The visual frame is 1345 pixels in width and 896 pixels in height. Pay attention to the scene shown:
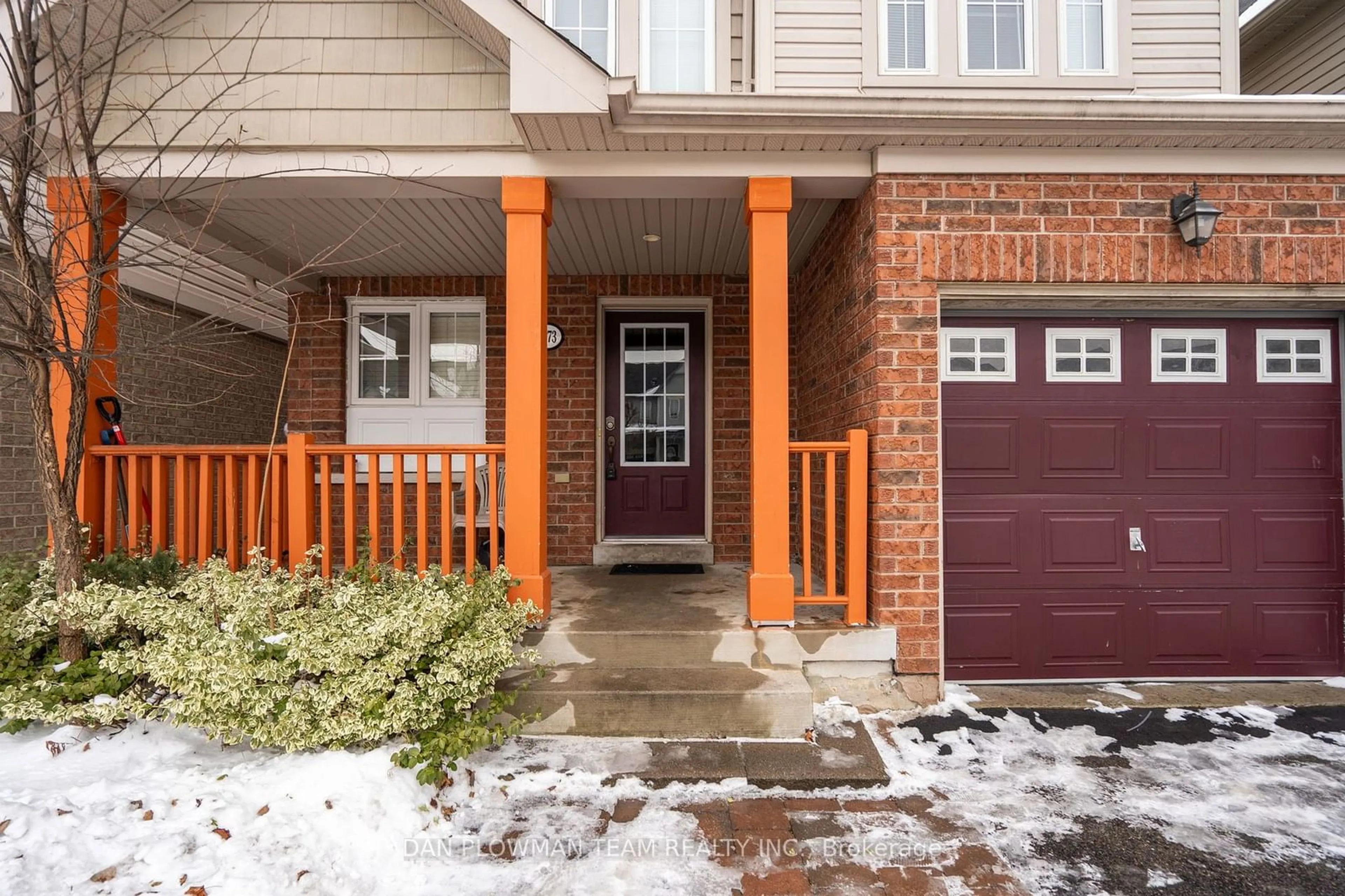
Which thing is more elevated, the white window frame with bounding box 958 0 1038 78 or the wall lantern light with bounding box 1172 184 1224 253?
the white window frame with bounding box 958 0 1038 78

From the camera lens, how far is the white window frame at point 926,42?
3.48m

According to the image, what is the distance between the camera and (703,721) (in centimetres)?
291

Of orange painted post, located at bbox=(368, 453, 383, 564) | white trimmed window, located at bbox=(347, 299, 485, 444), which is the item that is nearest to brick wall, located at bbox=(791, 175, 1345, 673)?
orange painted post, located at bbox=(368, 453, 383, 564)

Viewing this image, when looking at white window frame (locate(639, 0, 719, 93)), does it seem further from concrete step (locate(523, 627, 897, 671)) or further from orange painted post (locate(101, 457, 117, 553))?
orange painted post (locate(101, 457, 117, 553))

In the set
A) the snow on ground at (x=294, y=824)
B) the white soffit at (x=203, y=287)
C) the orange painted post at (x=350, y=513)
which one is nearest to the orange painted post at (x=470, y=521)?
the orange painted post at (x=350, y=513)

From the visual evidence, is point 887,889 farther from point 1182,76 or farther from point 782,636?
point 1182,76

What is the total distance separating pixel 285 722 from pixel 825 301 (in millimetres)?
3901

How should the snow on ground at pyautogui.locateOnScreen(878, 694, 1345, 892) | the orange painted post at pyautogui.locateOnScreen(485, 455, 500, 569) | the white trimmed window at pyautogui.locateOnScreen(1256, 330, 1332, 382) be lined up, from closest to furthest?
1. the snow on ground at pyautogui.locateOnScreen(878, 694, 1345, 892)
2. the orange painted post at pyautogui.locateOnScreen(485, 455, 500, 569)
3. the white trimmed window at pyautogui.locateOnScreen(1256, 330, 1332, 382)

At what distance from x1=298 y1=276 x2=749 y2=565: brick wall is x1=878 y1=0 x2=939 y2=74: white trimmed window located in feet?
6.84

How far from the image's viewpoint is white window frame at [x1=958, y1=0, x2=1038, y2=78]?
347 cm

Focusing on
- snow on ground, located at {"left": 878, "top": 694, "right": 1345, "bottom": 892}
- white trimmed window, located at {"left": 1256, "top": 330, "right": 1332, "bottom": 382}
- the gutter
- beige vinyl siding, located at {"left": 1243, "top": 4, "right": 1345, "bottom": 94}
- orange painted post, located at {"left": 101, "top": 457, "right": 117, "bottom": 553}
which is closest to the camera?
snow on ground, located at {"left": 878, "top": 694, "right": 1345, "bottom": 892}

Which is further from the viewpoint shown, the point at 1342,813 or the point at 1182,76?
the point at 1182,76

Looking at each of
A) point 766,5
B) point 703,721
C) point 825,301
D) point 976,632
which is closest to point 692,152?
point 766,5

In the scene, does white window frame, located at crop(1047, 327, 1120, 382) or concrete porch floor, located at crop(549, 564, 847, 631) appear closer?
concrete porch floor, located at crop(549, 564, 847, 631)
